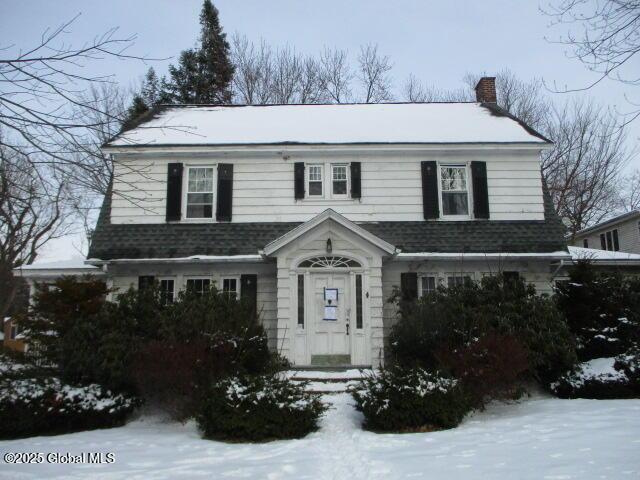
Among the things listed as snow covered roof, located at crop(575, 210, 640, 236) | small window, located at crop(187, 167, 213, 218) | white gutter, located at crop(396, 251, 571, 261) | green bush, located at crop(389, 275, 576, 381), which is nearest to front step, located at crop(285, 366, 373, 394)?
green bush, located at crop(389, 275, 576, 381)

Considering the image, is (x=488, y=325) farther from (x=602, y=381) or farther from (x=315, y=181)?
(x=315, y=181)

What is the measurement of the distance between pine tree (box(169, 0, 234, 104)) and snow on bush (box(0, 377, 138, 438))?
77.2 ft

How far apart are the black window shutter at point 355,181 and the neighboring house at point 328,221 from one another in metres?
0.03

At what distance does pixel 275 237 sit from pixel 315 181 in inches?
76.7

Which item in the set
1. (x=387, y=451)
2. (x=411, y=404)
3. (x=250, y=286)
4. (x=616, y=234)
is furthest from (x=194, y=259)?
(x=616, y=234)

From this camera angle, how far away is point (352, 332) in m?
11.7

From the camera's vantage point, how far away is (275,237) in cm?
1275

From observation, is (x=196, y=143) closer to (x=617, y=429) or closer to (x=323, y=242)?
(x=323, y=242)

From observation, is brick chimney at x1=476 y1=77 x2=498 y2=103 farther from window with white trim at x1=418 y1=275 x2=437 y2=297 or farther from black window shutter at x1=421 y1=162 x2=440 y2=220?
window with white trim at x1=418 y1=275 x2=437 y2=297

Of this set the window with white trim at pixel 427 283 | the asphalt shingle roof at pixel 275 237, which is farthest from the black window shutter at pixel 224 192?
the window with white trim at pixel 427 283

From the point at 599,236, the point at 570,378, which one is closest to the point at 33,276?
the point at 570,378

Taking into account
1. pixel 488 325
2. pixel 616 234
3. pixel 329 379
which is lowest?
pixel 329 379

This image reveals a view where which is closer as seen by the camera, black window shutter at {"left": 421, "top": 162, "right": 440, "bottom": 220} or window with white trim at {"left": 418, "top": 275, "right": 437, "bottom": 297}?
window with white trim at {"left": 418, "top": 275, "right": 437, "bottom": 297}

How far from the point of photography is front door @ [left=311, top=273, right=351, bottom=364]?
1174cm
